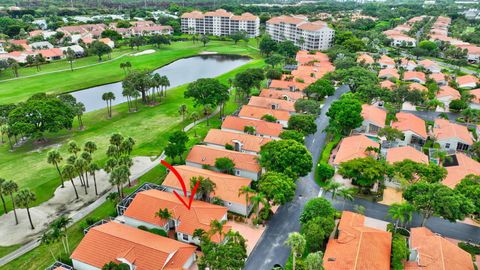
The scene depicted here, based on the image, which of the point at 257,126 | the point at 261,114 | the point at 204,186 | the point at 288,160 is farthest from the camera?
the point at 261,114

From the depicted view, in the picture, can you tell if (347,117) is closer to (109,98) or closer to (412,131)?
(412,131)

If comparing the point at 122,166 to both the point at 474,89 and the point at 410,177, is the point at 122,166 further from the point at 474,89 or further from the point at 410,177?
the point at 474,89

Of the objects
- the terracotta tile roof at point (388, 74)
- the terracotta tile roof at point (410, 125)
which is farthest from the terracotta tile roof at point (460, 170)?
the terracotta tile roof at point (388, 74)

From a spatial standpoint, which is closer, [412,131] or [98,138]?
[412,131]

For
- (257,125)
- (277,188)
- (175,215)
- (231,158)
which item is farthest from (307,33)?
(175,215)

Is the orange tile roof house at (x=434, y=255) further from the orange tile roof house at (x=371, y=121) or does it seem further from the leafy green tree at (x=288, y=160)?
the orange tile roof house at (x=371, y=121)

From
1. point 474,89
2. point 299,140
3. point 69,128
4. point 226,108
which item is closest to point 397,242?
point 299,140

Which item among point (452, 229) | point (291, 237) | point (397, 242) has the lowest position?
point (452, 229)

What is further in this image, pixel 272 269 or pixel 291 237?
pixel 272 269
